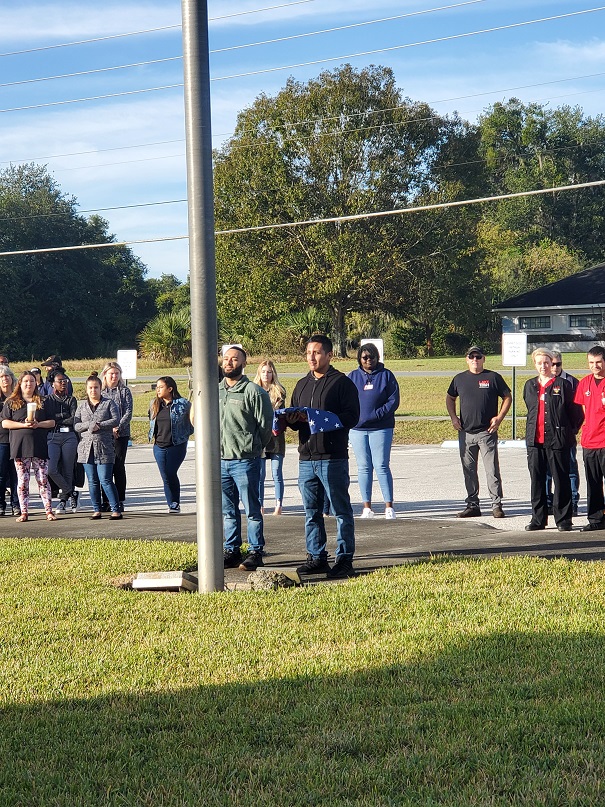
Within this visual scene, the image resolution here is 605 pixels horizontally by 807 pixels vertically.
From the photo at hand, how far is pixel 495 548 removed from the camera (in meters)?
10.4

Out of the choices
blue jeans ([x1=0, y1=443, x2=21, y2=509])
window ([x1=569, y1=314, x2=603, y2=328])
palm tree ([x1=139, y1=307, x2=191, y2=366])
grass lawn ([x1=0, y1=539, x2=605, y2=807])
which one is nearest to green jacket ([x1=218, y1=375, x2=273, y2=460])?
grass lawn ([x1=0, y1=539, x2=605, y2=807])

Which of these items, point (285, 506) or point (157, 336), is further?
point (157, 336)

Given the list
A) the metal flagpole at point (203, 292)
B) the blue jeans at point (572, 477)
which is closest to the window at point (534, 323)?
the blue jeans at point (572, 477)

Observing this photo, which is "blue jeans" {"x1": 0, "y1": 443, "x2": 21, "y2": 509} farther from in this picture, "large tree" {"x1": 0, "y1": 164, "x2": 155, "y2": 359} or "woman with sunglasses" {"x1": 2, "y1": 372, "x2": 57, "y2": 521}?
"large tree" {"x1": 0, "y1": 164, "x2": 155, "y2": 359}

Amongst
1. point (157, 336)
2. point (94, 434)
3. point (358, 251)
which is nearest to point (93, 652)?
point (94, 434)

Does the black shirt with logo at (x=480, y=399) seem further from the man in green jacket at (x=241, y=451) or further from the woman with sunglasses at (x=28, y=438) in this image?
the woman with sunglasses at (x=28, y=438)

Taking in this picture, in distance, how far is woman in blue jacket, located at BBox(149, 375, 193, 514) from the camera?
44.4 ft

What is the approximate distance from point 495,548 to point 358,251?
159 ft

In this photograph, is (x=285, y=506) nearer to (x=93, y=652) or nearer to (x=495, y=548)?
(x=495, y=548)

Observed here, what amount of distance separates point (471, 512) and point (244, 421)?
4152 mm

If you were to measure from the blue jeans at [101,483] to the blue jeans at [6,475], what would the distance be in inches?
54.7

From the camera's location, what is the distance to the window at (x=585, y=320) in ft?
186

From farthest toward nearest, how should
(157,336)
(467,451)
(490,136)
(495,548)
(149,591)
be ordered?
1. (490,136)
2. (157,336)
3. (467,451)
4. (495,548)
5. (149,591)

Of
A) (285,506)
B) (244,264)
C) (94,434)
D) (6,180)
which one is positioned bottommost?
(285,506)
